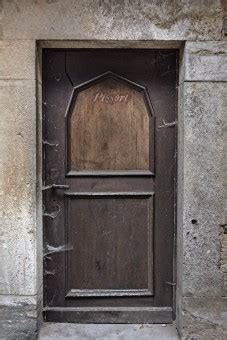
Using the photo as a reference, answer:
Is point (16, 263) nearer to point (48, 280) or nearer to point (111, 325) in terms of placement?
point (48, 280)

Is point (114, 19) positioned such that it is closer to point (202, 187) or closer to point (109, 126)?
point (109, 126)

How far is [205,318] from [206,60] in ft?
6.58

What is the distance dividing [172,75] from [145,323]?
2099 millimetres

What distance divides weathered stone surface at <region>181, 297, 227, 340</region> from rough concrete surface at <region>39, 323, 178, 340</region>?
19 cm

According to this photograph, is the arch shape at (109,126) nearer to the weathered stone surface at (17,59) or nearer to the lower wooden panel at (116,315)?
the weathered stone surface at (17,59)

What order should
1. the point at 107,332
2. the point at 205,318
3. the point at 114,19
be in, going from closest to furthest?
the point at 114,19 → the point at 205,318 → the point at 107,332

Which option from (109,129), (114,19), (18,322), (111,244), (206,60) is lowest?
(18,322)

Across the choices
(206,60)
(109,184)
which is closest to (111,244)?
(109,184)

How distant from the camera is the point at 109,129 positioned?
3613 millimetres

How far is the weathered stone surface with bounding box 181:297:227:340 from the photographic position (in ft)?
11.2

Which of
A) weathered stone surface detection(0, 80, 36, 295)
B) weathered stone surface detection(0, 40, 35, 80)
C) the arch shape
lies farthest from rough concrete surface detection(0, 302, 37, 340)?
weathered stone surface detection(0, 40, 35, 80)

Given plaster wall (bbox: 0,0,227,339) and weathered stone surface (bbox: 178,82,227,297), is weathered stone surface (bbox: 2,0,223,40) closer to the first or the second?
plaster wall (bbox: 0,0,227,339)

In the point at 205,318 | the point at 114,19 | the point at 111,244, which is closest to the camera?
the point at 114,19

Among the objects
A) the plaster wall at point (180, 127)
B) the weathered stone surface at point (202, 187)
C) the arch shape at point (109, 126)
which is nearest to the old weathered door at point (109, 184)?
the arch shape at point (109, 126)
